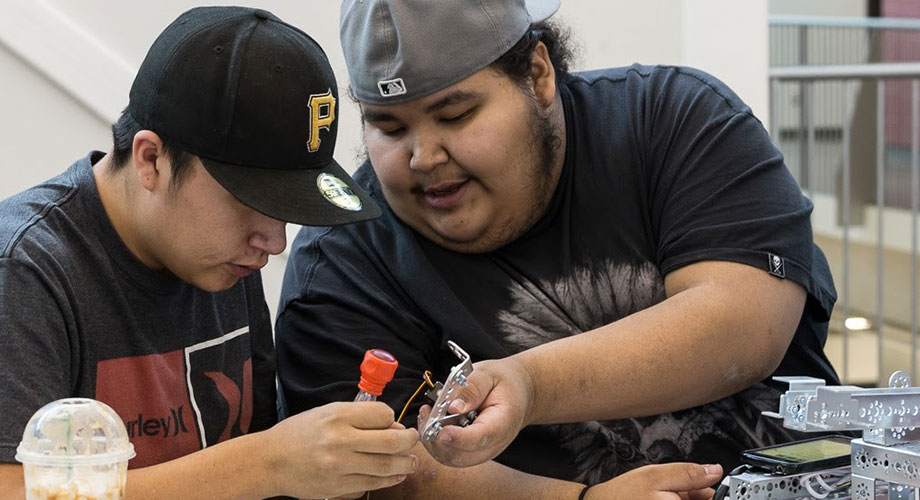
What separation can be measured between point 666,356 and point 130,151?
0.72m

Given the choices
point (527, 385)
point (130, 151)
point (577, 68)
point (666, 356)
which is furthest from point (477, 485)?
point (577, 68)

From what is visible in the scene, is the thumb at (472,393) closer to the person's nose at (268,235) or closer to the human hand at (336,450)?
the human hand at (336,450)

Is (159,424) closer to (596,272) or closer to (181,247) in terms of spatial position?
(181,247)

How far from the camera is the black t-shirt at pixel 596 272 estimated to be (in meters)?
1.57

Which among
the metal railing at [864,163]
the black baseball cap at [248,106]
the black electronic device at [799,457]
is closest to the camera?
the black electronic device at [799,457]

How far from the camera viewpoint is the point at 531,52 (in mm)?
1618

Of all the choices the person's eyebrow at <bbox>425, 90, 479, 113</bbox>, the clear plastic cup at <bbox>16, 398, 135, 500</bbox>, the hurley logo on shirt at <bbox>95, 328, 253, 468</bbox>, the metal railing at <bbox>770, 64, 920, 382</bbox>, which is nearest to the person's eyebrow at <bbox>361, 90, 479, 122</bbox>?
the person's eyebrow at <bbox>425, 90, 479, 113</bbox>

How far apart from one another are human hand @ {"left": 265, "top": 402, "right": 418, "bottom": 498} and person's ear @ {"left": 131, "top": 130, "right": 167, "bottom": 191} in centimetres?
32

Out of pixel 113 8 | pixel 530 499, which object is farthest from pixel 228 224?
pixel 113 8

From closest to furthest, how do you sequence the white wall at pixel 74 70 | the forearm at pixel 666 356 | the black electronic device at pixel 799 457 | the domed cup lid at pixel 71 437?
the domed cup lid at pixel 71 437, the black electronic device at pixel 799 457, the forearm at pixel 666 356, the white wall at pixel 74 70

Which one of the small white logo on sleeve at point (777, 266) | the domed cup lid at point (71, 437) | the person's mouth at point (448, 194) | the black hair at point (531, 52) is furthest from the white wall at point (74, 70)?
the domed cup lid at point (71, 437)

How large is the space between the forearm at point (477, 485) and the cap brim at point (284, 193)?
15.8 inches

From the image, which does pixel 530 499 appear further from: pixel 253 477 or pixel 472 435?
pixel 253 477

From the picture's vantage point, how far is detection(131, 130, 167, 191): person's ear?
4.08 ft
